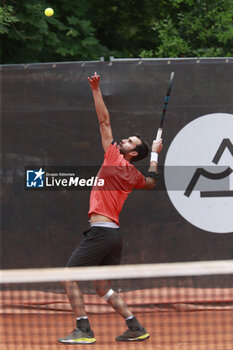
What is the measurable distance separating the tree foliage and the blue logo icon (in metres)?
2.69

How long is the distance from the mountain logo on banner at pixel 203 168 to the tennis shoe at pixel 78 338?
5.05 ft

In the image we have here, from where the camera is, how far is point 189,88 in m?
5.60

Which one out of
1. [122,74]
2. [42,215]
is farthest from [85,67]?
[42,215]

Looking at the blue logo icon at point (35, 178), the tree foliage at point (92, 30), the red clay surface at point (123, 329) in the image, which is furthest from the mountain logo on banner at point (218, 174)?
the tree foliage at point (92, 30)

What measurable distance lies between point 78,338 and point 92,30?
5355 mm

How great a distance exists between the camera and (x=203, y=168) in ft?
18.3

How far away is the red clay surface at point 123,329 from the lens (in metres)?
4.59

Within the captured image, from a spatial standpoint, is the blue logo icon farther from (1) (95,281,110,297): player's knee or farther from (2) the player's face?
(1) (95,281,110,297): player's knee

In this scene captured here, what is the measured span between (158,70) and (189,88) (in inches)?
12.3

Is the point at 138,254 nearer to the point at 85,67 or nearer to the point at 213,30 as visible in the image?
the point at 85,67

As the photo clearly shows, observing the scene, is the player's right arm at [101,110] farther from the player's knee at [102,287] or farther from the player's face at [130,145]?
the player's knee at [102,287]

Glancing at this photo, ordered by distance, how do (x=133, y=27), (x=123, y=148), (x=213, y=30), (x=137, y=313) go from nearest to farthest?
1. (x=123, y=148)
2. (x=137, y=313)
3. (x=213, y=30)
4. (x=133, y=27)

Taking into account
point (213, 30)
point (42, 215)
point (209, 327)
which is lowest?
point (209, 327)

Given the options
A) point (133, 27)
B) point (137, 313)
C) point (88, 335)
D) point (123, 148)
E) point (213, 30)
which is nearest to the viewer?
point (88, 335)
